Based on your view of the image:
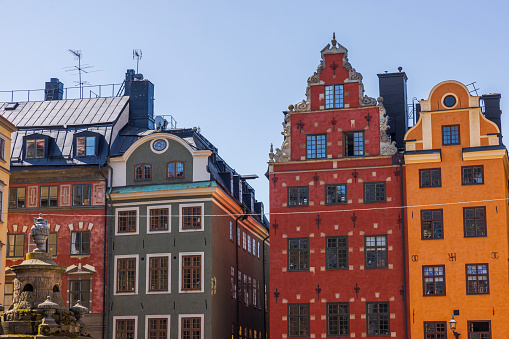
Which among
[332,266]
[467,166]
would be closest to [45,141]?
[332,266]

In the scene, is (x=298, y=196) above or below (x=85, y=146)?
below

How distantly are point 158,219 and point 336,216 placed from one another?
10476mm

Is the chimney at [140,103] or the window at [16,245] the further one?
the chimney at [140,103]

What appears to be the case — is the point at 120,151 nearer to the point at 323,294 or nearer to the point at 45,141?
the point at 45,141

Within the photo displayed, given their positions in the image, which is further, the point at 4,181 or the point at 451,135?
the point at 4,181

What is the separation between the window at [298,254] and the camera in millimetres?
46500

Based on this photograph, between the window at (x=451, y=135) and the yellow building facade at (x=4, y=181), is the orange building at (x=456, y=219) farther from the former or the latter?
the yellow building facade at (x=4, y=181)

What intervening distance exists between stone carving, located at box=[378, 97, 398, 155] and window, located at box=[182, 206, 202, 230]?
10.8 m

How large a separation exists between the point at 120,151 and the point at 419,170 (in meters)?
18.0

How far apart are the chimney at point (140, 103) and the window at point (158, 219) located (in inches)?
288

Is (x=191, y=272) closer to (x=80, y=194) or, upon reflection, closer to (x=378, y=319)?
(x=80, y=194)

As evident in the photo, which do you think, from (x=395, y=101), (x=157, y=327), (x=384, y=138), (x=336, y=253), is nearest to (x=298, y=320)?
(x=336, y=253)

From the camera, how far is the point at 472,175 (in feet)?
148

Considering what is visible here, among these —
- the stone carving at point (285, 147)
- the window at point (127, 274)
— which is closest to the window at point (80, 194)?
the window at point (127, 274)
